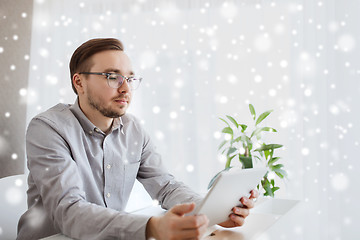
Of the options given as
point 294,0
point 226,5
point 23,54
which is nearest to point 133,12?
point 226,5

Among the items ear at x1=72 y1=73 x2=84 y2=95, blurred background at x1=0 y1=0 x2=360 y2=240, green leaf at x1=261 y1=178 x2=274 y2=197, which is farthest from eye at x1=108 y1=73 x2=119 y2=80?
green leaf at x1=261 y1=178 x2=274 y2=197

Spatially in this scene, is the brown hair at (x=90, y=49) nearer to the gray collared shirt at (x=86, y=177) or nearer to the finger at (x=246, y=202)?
the gray collared shirt at (x=86, y=177)

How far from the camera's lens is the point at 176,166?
9.29 ft

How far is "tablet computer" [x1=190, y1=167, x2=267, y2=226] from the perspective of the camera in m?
0.88

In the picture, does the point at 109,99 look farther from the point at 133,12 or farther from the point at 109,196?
the point at 133,12

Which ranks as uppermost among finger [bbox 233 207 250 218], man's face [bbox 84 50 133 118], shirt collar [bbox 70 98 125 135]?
man's face [bbox 84 50 133 118]

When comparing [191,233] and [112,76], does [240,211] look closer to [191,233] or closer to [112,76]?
[191,233]

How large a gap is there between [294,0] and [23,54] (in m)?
1.83

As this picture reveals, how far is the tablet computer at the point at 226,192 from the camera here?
0.88 metres

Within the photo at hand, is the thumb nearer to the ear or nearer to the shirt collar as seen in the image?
the shirt collar

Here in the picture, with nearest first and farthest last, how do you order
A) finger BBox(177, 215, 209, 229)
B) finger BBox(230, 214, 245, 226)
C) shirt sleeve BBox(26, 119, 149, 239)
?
1. finger BBox(177, 215, 209, 229)
2. shirt sleeve BBox(26, 119, 149, 239)
3. finger BBox(230, 214, 245, 226)

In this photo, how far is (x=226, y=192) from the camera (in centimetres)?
96

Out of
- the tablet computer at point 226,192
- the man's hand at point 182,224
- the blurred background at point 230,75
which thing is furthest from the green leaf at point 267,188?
the man's hand at point 182,224

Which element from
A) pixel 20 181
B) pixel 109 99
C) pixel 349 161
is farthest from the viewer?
pixel 349 161
